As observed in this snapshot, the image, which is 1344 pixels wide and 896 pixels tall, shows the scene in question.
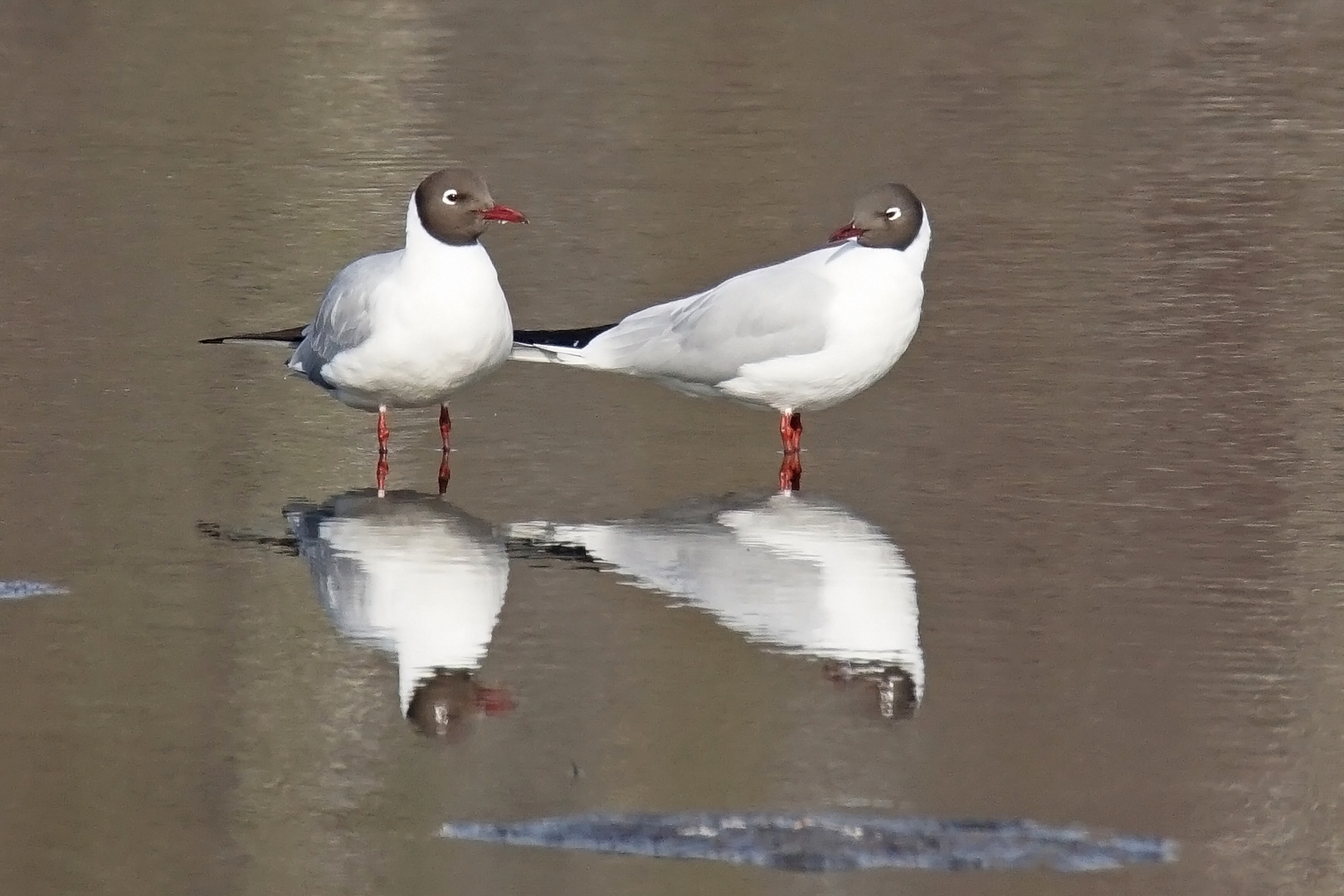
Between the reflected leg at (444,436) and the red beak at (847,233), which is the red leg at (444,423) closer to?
the reflected leg at (444,436)

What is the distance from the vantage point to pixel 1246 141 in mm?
14430

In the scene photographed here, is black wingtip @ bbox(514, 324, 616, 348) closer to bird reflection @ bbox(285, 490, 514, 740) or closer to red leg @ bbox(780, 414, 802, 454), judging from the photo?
red leg @ bbox(780, 414, 802, 454)

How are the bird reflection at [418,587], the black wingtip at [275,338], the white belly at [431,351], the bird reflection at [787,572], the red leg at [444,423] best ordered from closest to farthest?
the bird reflection at [418,587]
the bird reflection at [787,572]
the white belly at [431,351]
the red leg at [444,423]
the black wingtip at [275,338]

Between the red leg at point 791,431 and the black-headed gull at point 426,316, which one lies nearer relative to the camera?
the black-headed gull at point 426,316

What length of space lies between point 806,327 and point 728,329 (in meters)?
0.35

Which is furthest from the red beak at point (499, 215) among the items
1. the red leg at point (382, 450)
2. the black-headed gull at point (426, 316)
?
the red leg at point (382, 450)

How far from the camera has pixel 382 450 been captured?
8.13 m

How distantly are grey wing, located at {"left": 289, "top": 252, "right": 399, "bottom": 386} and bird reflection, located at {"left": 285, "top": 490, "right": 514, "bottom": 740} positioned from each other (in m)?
0.58

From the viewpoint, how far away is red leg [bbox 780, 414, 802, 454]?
8.15 meters

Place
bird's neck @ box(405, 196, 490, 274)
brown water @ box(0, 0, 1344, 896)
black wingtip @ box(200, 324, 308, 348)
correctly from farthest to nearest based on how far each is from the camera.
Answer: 1. black wingtip @ box(200, 324, 308, 348)
2. bird's neck @ box(405, 196, 490, 274)
3. brown water @ box(0, 0, 1344, 896)

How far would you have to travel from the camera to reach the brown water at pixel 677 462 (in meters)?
5.15

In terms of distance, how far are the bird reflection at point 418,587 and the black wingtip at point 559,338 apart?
1.04m

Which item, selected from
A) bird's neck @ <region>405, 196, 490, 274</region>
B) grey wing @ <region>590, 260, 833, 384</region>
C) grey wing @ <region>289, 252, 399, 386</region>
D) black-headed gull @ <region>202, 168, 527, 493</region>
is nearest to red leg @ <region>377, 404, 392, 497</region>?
black-headed gull @ <region>202, 168, 527, 493</region>

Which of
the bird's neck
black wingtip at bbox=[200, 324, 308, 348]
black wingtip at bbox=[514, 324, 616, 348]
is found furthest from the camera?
black wingtip at bbox=[200, 324, 308, 348]
